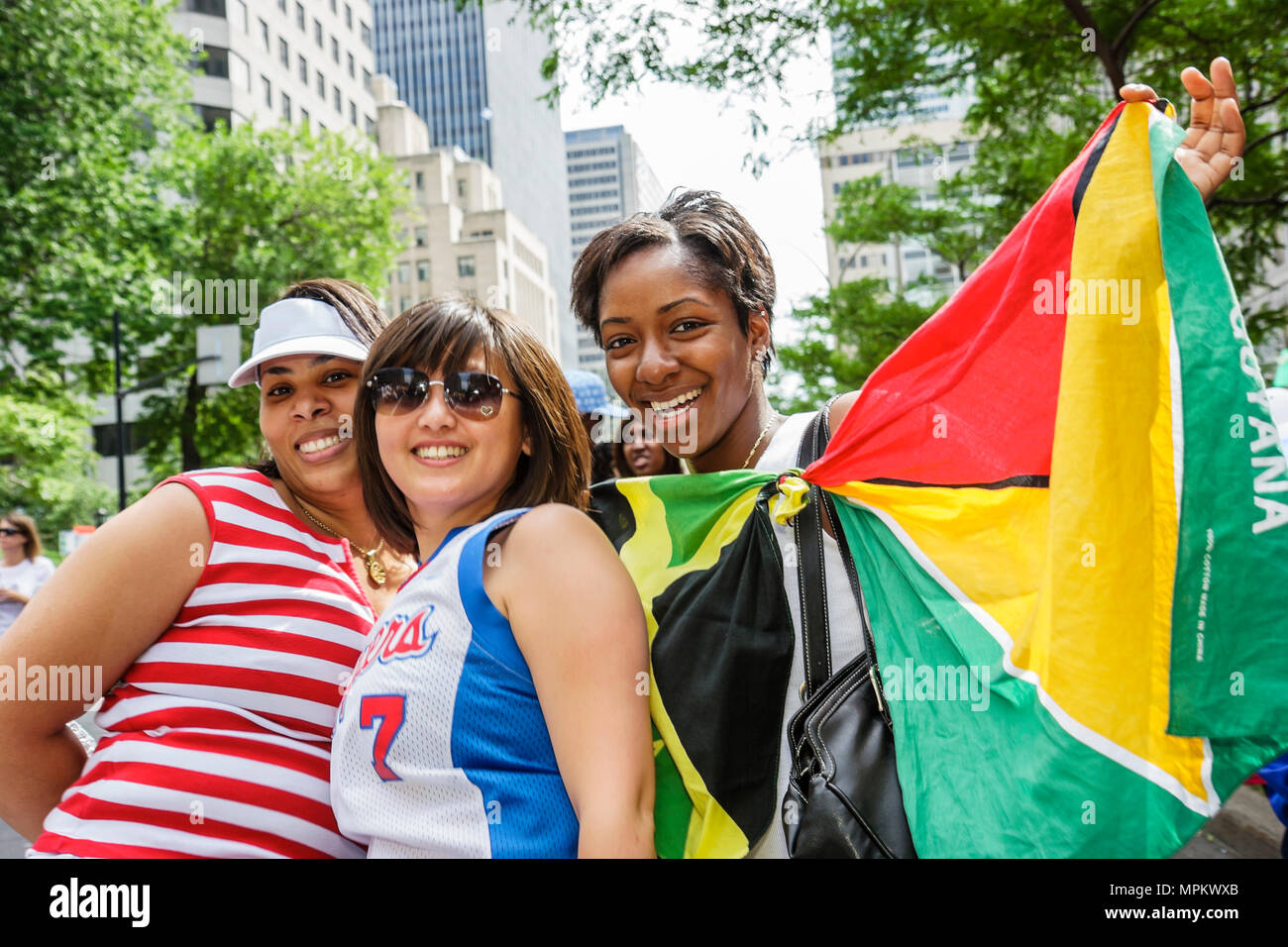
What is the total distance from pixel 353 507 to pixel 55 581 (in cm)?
65

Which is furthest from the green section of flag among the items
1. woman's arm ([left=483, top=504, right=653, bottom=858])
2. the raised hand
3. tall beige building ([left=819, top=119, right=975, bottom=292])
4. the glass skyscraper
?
the glass skyscraper

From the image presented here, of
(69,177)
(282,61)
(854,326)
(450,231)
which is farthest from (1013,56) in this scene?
(450,231)

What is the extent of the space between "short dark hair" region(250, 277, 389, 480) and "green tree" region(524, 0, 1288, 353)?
5822mm

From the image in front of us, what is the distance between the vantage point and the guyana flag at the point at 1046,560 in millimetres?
1538

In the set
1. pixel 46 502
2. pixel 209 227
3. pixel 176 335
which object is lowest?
pixel 46 502

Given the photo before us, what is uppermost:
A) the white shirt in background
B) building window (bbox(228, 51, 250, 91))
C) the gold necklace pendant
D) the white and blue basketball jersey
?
building window (bbox(228, 51, 250, 91))

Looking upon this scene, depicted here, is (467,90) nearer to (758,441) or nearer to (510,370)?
(758,441)

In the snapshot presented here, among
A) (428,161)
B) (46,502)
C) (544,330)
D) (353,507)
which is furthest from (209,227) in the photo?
(544,330)

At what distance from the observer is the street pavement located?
18.1 feet

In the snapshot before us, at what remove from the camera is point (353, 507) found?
7.72ft

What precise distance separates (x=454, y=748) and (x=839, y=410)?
1.18 meters

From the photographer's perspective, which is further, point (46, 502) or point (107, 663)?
→ point (46, 502)

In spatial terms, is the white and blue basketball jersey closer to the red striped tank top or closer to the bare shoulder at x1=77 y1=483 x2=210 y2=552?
the red striped tank top

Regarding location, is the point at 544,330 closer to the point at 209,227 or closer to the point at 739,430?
the point at 209,227
